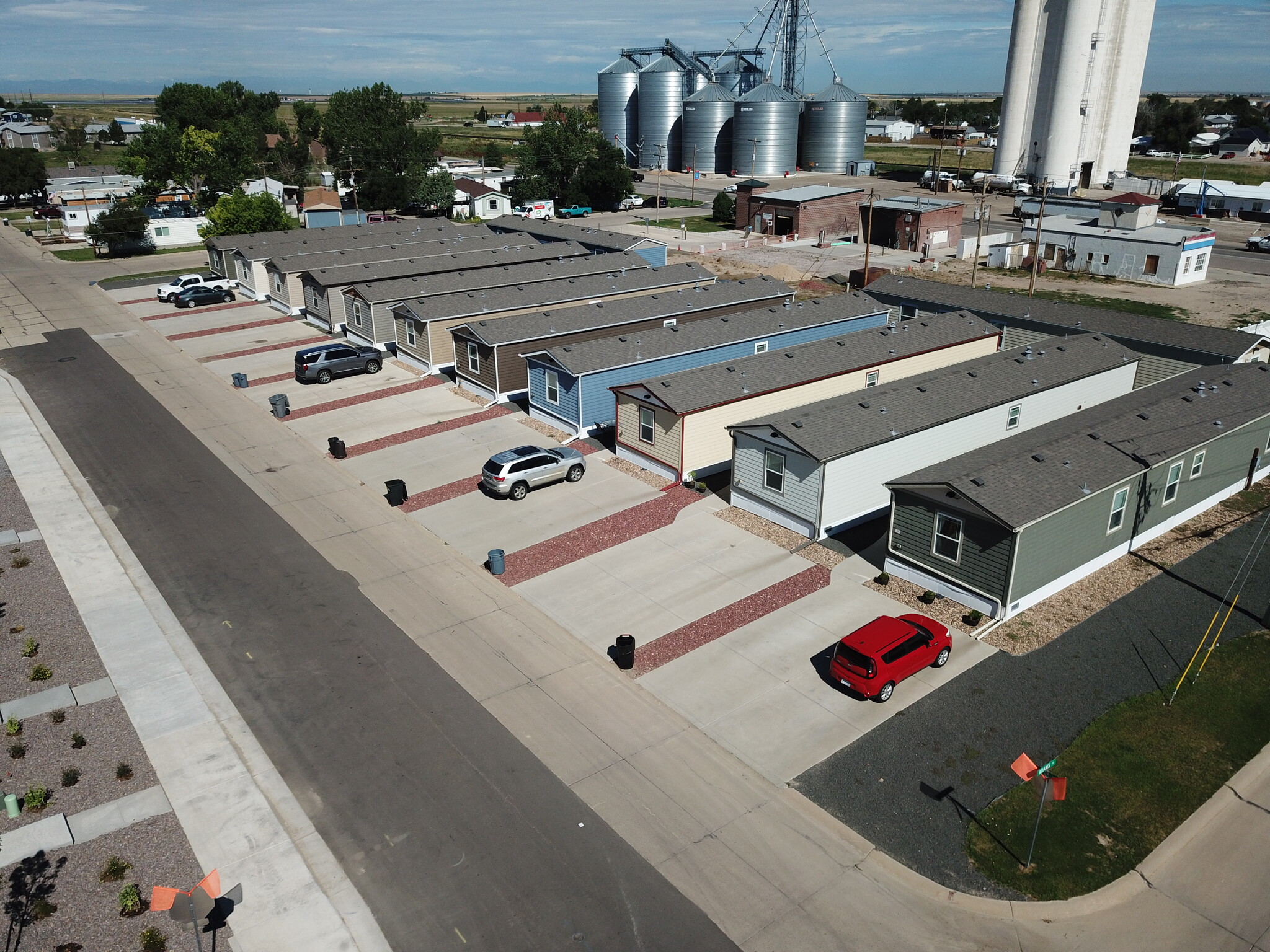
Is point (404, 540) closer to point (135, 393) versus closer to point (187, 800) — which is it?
point (187, 800)

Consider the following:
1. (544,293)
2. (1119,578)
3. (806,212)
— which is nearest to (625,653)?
(1119,578)

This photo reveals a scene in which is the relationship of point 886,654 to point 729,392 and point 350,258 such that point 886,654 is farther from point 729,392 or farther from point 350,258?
point 350,258

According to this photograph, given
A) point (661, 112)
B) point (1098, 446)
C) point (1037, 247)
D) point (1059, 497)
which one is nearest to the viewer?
point (1059, 497)

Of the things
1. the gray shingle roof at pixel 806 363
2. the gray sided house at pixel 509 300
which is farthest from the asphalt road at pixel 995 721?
the gray sided house at pixel 509 300

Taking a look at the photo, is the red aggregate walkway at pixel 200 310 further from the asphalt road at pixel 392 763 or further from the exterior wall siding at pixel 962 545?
the exterior wall siding at pixel 962 545

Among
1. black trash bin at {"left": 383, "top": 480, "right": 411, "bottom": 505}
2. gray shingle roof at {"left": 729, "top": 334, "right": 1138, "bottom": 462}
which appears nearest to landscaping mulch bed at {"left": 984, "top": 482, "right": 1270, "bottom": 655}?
gray shingle roof at {"left": 729, "top": 334, "right": 1138, "bottom": 462}

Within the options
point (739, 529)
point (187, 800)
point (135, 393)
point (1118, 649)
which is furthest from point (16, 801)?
point (135, 393)
